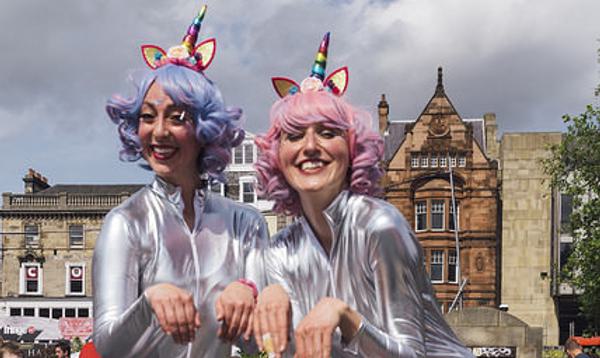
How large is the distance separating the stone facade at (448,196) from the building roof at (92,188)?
1441 cm

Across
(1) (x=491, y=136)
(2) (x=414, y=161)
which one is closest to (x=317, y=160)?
(2) (x=414, y=161)

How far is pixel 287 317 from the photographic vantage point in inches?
122

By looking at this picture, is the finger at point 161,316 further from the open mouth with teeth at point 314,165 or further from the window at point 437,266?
the window at point 437,266

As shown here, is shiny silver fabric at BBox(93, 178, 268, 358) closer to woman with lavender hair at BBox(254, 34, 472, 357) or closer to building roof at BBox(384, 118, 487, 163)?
woman with lavender hair at BBox(254, 34, 472, 357)

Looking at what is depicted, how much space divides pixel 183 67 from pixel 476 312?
38.6ft

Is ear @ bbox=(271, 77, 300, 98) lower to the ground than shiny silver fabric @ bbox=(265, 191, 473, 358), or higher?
higher

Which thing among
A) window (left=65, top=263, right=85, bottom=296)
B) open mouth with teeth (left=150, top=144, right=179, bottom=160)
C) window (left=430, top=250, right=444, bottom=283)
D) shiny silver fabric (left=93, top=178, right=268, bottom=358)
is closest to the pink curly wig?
shiny silver fabric (left=93, top=178, right=268, bottom=358)

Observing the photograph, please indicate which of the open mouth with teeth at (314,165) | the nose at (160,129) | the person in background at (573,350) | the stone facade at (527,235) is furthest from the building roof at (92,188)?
the open mouth with teeth at (314,165)

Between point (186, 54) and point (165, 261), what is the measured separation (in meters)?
0.92

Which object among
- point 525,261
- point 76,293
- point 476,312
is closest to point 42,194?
point 76,293

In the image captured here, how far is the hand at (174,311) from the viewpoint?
3.12 meters

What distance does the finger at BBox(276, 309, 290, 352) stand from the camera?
3.02 meters

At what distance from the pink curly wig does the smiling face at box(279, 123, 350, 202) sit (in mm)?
38

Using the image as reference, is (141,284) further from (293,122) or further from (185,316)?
(293,122)
